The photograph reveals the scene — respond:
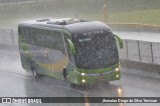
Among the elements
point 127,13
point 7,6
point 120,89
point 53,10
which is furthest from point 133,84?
point 7,6

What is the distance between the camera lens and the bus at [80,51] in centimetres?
2273

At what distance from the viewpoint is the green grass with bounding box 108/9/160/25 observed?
155 ft

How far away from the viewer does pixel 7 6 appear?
70.4 meters

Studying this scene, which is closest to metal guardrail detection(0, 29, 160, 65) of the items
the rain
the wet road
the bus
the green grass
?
the rain

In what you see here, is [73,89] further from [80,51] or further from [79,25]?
[79,25]

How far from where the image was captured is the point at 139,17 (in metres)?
49.9

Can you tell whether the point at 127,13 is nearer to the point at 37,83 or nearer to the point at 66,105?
the point at 37,83

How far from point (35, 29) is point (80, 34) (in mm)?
4414

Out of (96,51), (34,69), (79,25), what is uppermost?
(79,25)

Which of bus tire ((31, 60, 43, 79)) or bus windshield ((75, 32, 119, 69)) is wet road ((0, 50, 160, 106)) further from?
bus windshield ((75, 32, 119, 69))

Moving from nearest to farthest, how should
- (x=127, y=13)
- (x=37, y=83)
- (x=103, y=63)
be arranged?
1. (x=103, y=63)
2. (x=37, y=83)
3. (x=127, y=13)

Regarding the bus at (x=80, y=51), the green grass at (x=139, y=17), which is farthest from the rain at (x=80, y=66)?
the green grass at (x=139, y=17)

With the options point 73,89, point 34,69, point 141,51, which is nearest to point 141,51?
point 141,51

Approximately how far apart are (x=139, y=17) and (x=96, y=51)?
27668mm
